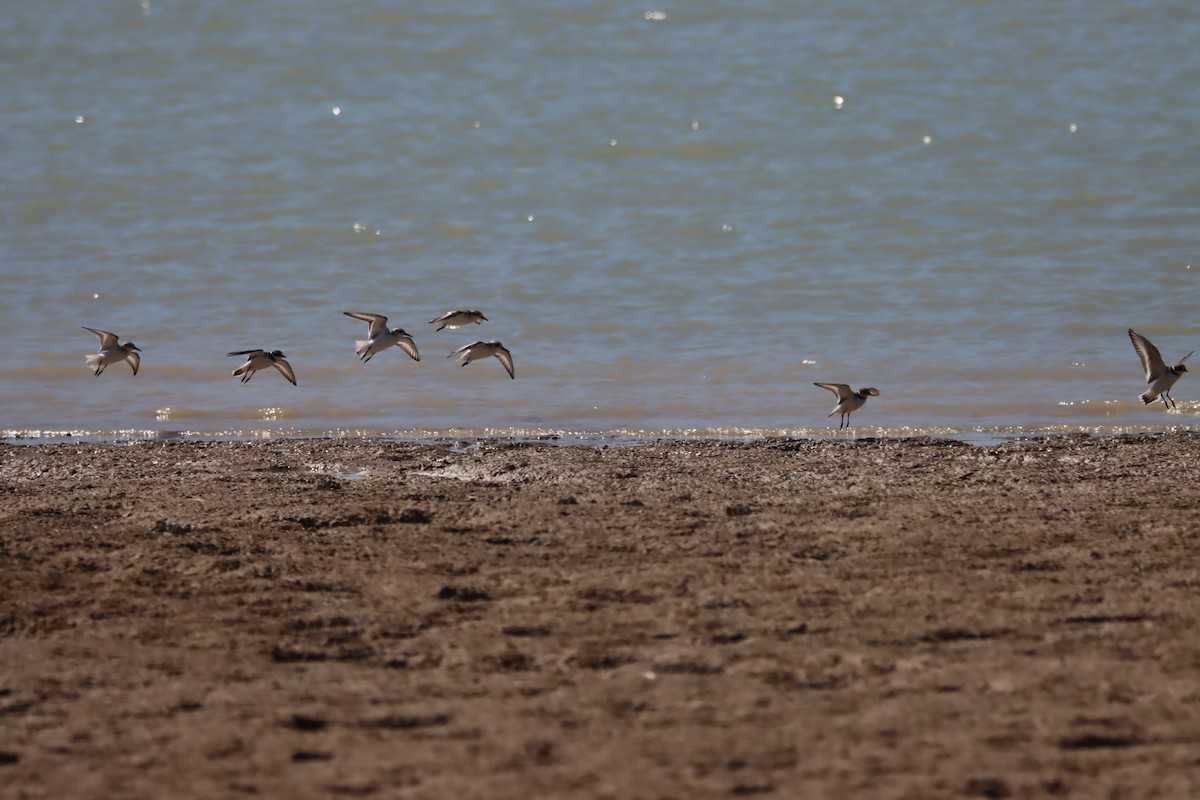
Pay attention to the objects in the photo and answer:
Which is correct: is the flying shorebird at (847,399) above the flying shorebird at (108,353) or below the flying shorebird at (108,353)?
below

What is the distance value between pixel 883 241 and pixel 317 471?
12.1 meters

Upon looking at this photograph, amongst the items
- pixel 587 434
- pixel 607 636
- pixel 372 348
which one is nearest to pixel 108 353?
pixel 372 348

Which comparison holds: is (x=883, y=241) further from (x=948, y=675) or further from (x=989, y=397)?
(x=948, y=675)

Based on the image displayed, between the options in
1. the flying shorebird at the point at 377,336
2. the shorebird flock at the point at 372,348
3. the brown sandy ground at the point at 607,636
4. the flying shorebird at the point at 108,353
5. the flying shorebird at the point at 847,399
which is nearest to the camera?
the brown sandy ground at the point at 607,636

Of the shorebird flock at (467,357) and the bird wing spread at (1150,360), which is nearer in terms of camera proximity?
the bird wing spread at (1150,360)

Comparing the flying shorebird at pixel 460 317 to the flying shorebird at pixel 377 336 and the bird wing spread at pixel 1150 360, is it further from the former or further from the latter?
the bird wing spread at pixel 1150 360

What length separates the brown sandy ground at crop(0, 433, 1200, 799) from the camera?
3.08 metres

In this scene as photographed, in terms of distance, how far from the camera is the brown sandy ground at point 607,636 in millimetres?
3078

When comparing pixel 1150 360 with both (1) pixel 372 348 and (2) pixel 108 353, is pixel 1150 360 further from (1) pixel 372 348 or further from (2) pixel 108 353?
(2) pixel 108 353

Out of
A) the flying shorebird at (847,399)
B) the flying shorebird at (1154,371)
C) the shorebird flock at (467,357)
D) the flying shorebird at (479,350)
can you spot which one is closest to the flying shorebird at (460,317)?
the shorebird flock at (467,357)

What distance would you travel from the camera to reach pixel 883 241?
17969 millimetres

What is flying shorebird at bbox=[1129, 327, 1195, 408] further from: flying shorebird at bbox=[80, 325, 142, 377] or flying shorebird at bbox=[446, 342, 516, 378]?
flying shorebird at bbox=[80, 325, 142, 377]

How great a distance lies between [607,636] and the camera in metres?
4.06

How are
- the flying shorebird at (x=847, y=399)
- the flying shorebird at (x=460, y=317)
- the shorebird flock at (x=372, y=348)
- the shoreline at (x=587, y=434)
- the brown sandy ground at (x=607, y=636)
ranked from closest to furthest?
1. the brown sandy ground at (x=607, y=636)
2. the shoreline at (x=587, y=434)
3. the flying shorebird at (x=847, y=399)
4. the shorebird flock at (x=372, y=348)
5. the flying shorebird at (x=460, y=317)
